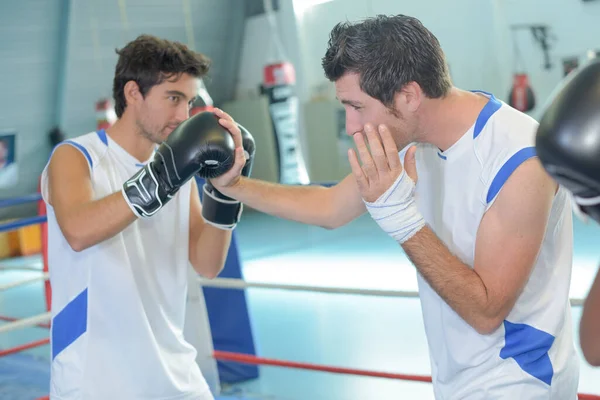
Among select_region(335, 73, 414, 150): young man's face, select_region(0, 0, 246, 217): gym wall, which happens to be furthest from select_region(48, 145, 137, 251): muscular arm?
select_region(0, 0, 246, 217): gym wall

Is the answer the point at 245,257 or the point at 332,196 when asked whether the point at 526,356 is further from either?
the point at 245,257

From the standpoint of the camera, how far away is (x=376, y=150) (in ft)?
4.22

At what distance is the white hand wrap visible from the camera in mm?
1272

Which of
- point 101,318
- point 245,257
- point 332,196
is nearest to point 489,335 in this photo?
point 332,196

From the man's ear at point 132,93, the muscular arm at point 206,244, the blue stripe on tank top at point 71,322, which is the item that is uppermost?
the man's ear at point 132,93

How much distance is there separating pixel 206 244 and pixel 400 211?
0.74 metres

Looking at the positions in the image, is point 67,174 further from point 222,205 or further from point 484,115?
point 484,115

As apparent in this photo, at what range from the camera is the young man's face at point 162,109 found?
6.00 ft

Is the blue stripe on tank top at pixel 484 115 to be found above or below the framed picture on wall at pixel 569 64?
above

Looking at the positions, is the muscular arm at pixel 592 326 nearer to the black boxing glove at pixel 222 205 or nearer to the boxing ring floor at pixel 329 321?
the black boxing glove at pixel 222 205

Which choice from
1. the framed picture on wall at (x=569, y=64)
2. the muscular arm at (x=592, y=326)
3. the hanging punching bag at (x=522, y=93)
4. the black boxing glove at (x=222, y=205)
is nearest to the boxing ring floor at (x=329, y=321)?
the hanging punching bag at (x=522, y=93)

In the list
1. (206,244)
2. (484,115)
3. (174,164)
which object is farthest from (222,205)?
(484,115)

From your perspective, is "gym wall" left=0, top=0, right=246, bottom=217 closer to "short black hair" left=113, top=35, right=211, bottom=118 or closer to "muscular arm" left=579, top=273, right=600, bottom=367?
"short black hair" left=113, top=35, right=211, bottom=118

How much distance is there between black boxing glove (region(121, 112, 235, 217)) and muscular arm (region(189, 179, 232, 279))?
30 cm
